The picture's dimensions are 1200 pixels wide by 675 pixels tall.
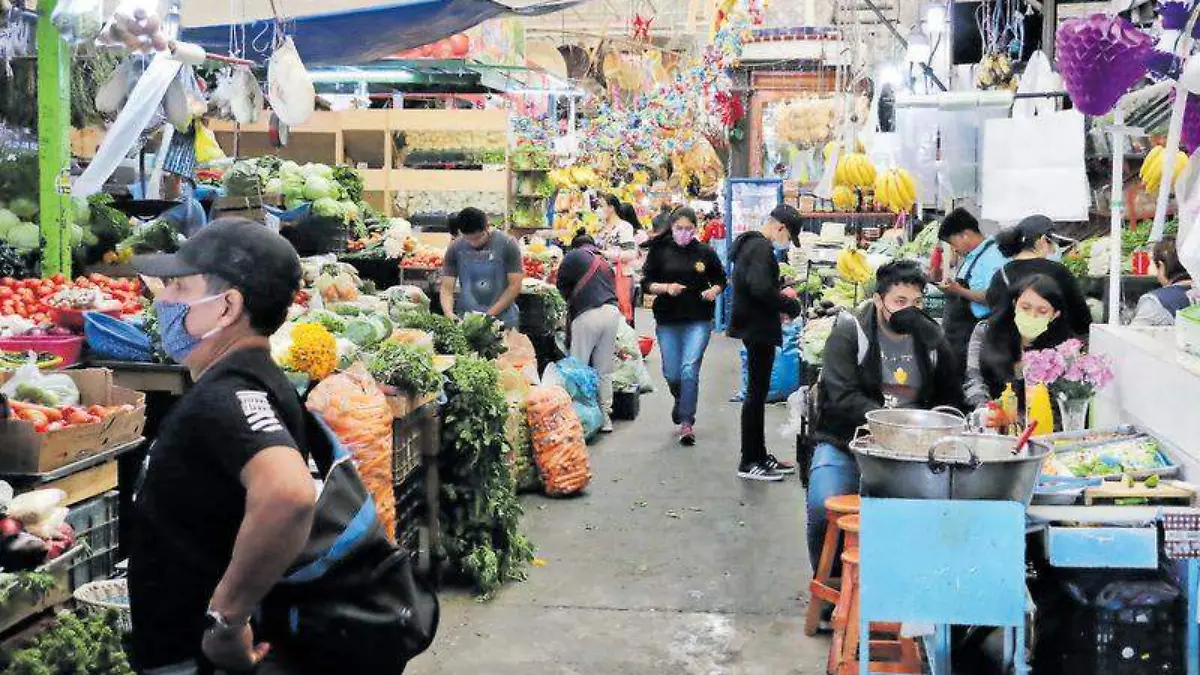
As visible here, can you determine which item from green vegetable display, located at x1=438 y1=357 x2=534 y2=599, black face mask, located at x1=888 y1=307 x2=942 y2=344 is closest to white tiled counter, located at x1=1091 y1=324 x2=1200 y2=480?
black face mask, located at x1=888 y1=307 x2=942 y2=344

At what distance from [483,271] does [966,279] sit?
3.54 meters

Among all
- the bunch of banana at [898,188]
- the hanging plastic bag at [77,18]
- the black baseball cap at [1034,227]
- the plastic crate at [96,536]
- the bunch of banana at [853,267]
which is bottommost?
the plastic crate at [96,536]

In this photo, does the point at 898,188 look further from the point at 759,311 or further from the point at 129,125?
the point at 129,125

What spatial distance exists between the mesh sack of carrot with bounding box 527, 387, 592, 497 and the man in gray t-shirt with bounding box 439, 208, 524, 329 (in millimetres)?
1164

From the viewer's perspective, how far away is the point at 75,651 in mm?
4242

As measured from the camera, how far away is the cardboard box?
4.54 m

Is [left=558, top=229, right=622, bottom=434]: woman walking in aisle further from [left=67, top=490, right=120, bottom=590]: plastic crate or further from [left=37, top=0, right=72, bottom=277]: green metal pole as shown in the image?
[left=67, top=490, right=120, bottom=590]: plastic crate

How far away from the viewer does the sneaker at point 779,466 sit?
9656mm

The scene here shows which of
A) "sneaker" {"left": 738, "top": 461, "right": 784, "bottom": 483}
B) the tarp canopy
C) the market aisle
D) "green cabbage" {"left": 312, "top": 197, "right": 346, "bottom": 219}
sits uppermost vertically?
the tarp canopy

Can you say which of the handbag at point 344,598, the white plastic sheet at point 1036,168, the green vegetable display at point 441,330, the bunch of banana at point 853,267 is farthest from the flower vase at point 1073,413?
the bunch of banana at point 853,267

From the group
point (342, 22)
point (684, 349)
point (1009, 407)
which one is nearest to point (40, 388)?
point (1009, 407)

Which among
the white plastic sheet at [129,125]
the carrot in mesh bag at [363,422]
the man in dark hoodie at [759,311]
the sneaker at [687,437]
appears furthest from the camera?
the sneaker at [687,437]

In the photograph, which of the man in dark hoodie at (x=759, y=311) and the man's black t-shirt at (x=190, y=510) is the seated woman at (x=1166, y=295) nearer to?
the man in dark hoodie at (x=759, y=311)

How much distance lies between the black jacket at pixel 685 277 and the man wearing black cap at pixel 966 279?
1846 millimetres
